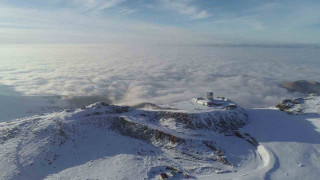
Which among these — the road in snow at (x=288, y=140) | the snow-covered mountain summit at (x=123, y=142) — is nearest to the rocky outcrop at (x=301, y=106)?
the road in snow at (x=288, y=140)

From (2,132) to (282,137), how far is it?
65859 mm

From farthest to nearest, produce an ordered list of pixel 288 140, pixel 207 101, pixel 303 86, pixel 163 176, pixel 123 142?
pixel 303 86 → pixel 207 101 → pixel 123 142 → pixel 288 140 → pixel 163 176

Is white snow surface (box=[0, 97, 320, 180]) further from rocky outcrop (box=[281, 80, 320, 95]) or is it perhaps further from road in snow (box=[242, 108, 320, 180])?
rocky outcrop (box=[281, 80, 320, 95])

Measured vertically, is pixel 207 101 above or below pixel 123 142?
above

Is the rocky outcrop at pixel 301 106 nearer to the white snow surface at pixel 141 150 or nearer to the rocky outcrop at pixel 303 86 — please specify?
the white snow surface at pixel 141 150

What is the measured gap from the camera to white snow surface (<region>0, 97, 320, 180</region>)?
4622 centimetres

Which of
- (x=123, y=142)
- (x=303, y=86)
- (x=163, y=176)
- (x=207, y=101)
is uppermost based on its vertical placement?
(x=207, y=101)

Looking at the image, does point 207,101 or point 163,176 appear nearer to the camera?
point 163,176

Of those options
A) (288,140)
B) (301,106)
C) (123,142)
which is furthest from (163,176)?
(301,106)

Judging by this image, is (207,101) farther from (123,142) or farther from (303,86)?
(303,86)

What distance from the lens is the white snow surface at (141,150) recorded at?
46.2 meters

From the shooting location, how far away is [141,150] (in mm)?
54469

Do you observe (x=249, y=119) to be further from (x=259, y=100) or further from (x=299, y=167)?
(x=259, y=100)

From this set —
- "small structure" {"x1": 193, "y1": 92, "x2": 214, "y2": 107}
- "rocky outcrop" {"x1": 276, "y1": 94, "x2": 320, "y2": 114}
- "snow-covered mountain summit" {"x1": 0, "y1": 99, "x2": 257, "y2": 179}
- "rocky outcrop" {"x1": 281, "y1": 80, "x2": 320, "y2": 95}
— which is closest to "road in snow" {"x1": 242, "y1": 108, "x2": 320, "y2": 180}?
"rocky outcrop" {"x1": 276, "y1": 94, "x2": 320, "y2": 114}
